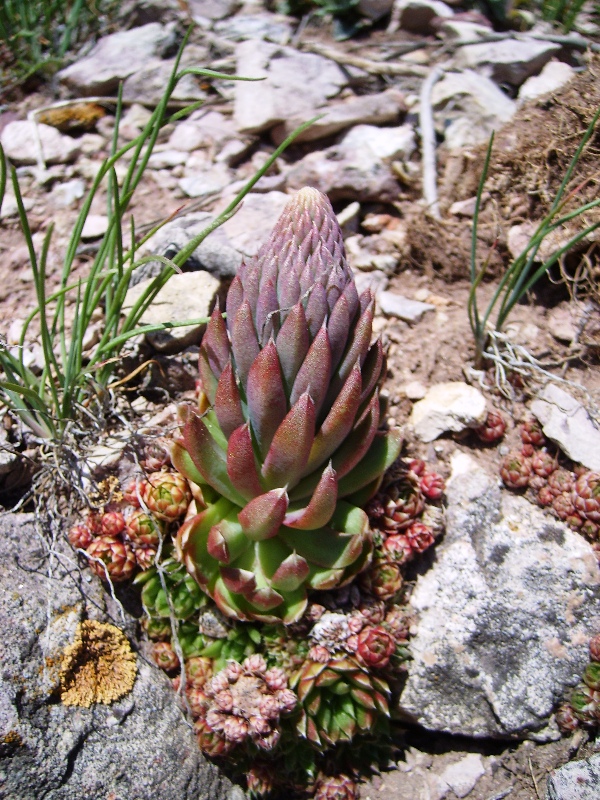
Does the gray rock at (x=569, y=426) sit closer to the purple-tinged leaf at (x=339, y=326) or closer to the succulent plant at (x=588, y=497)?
the succulent plant at (x=588, y=497)

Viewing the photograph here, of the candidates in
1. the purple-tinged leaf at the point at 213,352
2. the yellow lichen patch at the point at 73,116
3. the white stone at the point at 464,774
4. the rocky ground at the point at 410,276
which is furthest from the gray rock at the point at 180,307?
the white stone at the point at 464,774

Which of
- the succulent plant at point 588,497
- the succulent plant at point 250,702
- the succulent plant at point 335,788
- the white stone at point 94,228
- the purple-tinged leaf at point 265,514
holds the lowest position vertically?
the succulent plant at point 335,788

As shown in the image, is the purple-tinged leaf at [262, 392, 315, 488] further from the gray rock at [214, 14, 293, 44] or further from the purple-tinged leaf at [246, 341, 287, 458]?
the gray rock at [214, 14, 293, 44]

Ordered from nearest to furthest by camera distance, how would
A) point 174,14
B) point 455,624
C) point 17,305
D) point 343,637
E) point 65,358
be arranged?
point 343,637 → point 455,624 → point 65,358 → point 17,305 → point 174,14

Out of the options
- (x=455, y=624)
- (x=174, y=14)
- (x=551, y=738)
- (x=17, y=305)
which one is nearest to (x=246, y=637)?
(x=455, y=624)

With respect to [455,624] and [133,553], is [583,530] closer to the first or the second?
[455,624]
